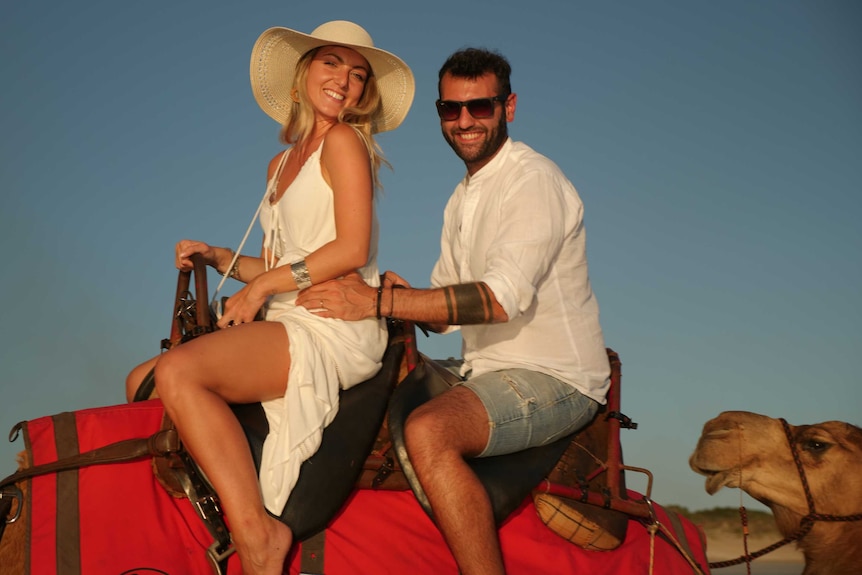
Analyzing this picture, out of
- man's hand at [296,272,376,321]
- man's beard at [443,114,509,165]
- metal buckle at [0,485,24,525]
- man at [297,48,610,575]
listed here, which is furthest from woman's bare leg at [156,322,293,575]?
man's beard at [443,114,509,165]

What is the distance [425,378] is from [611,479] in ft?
3.39

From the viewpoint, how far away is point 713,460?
4.96 meters

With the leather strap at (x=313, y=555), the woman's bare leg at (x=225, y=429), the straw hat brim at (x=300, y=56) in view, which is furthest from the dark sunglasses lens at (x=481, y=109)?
the leather strap at (x=313, y=555)

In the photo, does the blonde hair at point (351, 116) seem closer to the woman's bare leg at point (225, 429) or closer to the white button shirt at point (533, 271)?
the white button shirt at point (533, 271)

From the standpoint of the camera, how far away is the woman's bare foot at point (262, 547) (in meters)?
3.78

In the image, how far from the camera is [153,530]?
12.8ft

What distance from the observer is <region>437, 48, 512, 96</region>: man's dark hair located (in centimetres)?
523

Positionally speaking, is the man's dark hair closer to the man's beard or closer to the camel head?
the man's beard

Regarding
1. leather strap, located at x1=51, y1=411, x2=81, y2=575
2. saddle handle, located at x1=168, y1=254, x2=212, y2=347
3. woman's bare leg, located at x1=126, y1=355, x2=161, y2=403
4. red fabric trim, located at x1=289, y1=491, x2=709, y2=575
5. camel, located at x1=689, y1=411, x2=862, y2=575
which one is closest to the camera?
leather strap, located at x1=51, y1=411, x2=81, y2=575

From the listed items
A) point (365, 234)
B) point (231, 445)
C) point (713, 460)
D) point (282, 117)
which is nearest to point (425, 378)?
point (365, 234)

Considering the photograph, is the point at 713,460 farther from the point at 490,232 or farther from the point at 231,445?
the point at 231,445

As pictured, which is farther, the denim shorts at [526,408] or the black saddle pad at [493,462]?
the denim shorts at [526,408]

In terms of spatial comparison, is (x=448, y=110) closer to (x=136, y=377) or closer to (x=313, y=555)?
(x=136, y=377)

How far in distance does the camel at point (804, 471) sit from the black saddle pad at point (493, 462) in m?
0.90
